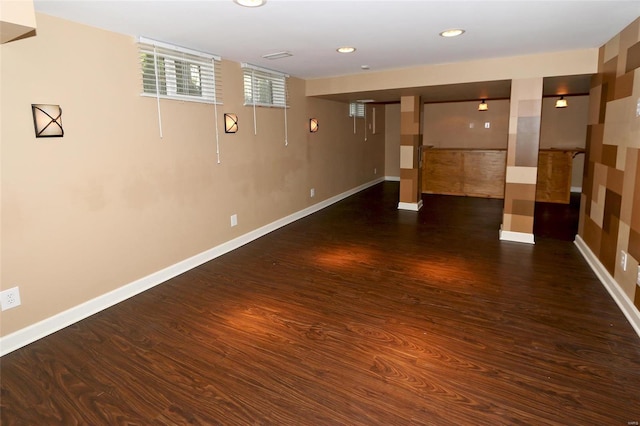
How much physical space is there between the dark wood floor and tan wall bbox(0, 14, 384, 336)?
0.35 metres

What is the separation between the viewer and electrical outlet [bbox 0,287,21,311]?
2.48m

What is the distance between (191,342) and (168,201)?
1589 millimetres

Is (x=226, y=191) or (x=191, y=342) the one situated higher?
(x=226, y=191)

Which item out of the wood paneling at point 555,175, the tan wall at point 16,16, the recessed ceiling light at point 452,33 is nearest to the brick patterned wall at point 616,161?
the recessed ceiling light at point 452,33

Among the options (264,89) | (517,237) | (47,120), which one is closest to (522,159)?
(517,237)

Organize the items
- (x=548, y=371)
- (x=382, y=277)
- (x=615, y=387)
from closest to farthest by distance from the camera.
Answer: (x=615, y=387)
(x=548, y=371)
(x=382, y=277)

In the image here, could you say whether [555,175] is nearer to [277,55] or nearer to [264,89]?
[264,89]

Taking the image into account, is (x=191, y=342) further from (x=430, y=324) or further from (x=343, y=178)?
(x=343, y=178)

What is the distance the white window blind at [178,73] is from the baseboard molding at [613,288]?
13.4ft

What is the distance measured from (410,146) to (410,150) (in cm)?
7

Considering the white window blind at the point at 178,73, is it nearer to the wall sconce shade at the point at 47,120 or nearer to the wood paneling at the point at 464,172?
the wall sconce shade at the point at 47,120

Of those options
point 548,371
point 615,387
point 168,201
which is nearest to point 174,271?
point 168,201

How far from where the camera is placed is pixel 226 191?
4398 mm

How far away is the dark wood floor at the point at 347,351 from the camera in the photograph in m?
1.94
